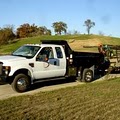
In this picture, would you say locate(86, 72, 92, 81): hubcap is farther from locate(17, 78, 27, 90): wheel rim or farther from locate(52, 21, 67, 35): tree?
locate(52, 21, 67, 35): tree

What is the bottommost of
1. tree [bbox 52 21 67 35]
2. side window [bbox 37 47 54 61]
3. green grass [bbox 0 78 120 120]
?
green grass [bbox 0 78 120 120]

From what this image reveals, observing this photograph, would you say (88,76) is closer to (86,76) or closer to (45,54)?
(86,76)

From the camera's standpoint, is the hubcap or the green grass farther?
the hubcap

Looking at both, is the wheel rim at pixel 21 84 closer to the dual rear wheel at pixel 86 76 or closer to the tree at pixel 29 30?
the dual rear wheel at pixel 86 76

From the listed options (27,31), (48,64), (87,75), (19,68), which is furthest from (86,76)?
(27,31)

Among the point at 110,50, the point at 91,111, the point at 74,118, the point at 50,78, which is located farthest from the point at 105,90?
the point at 110,50

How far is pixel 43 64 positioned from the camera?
44.4 ft

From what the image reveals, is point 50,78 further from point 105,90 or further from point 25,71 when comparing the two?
point 105,90

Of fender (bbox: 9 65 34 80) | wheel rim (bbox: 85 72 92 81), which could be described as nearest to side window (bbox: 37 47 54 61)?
fender (bbox: 9 65 34 80)

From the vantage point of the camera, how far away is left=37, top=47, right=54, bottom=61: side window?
44.3ft

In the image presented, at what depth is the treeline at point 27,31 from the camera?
75.8 metres

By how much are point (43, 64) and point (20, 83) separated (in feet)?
4.68

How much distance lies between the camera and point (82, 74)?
15.8 m

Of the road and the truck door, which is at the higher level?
the truck door
